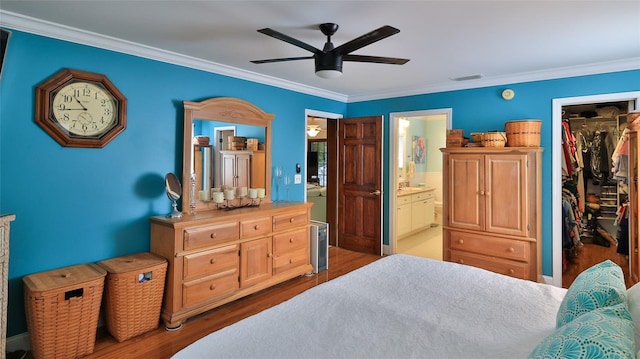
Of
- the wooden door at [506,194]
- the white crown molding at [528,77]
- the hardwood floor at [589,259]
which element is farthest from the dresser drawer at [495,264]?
the white crown molding at [528,77]

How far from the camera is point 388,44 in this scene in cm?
289

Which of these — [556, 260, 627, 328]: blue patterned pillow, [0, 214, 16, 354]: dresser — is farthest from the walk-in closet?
[0, 214, 16, 354]: dresser

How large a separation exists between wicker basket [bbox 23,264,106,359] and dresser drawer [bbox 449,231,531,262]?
3362mm

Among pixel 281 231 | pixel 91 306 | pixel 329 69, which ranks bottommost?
pixel 91 306

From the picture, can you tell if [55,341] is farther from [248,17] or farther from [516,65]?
[516,65]

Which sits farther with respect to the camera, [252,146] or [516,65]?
[252,146]

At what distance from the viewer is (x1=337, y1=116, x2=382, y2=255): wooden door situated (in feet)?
15.9

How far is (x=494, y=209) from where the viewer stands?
3617 millimetres

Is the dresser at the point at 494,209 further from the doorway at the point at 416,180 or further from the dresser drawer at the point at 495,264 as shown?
the doorway at the point at 416,180

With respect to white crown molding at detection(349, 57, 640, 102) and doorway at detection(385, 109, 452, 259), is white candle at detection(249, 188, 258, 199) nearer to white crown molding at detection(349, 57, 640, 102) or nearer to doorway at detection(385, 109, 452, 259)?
doorway at detection(385, 109, 452, 259)

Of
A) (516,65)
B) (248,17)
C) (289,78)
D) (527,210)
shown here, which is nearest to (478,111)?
(516,65)

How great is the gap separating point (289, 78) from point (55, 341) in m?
3.23

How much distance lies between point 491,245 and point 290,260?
213 cm

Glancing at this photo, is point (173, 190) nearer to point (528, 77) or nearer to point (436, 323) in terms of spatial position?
point (436, 323)
